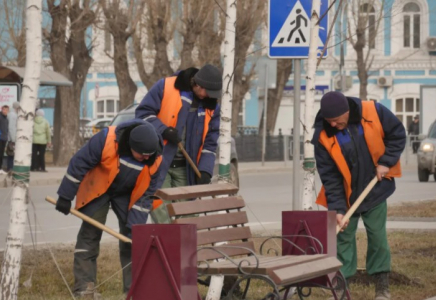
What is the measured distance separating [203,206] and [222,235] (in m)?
0.24

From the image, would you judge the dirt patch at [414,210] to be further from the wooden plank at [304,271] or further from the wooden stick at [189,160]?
the wooden plank at [304,271]

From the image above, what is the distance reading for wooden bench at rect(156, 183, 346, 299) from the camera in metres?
6.35

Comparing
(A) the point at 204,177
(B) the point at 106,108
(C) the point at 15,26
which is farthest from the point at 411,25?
(A) the point at 204,177

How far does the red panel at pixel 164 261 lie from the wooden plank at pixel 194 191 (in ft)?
3.97

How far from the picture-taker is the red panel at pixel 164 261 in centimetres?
577

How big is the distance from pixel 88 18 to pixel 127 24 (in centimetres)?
342

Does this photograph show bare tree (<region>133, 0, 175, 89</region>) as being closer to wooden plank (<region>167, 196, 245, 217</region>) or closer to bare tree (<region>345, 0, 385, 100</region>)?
bare tree (<region>345, 0, 385, 100</region>)

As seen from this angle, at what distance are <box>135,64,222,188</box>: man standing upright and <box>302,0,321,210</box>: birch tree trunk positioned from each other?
69 cm

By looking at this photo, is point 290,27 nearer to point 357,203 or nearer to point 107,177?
point 357,203

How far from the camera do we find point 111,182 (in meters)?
7.90

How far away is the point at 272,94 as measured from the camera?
46.1m

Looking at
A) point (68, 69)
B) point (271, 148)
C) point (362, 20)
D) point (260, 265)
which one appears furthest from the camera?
point (362, 20)

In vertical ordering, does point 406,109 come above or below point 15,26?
below

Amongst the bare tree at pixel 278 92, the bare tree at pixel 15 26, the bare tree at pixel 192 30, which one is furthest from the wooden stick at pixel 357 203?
the bare tree at pixel 278 92
